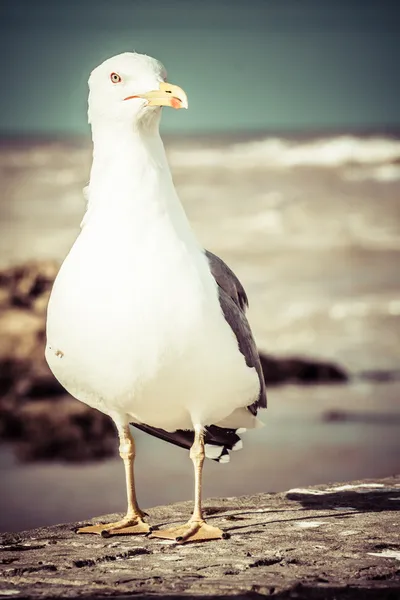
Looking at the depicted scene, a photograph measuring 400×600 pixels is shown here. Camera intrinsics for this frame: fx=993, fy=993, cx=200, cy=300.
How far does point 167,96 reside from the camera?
5.03 m

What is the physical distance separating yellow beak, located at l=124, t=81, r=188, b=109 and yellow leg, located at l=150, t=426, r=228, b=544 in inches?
67.5

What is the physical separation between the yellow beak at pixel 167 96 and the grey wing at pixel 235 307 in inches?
33.1

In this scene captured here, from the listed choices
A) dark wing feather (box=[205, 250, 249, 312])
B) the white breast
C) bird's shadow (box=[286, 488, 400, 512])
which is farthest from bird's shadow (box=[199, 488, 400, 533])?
dark wing feather (box=[205, 250, 249, 312])

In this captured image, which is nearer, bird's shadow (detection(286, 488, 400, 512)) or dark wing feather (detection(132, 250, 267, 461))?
dark wing feather (detection(132, 250, 267, 461))

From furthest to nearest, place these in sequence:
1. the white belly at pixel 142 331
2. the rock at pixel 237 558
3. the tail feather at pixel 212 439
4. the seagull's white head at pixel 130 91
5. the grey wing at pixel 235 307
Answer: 1. the tail feather at pixel 212 439
2. the grey wing at pixel 235 307
3. the seagull's white head at pixel 130 91
4. the white belly at pixel 142 331
5. the rock at pixel 237 558

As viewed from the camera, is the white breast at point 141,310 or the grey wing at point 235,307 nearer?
the white breast at point 141,310

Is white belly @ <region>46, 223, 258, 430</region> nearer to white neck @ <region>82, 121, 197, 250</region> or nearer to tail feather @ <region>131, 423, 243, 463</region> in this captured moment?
white neck @ <region>82, 121, 197, 250</region>

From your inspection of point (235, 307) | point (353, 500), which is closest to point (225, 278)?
point (235, 307)

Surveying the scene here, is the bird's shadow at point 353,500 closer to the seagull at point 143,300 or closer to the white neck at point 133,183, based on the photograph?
the seagull at point 143,300

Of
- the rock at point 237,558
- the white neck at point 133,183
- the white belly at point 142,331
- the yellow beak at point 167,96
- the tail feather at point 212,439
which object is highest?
the yellow beak at point 167,96

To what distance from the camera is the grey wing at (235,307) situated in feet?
17.3

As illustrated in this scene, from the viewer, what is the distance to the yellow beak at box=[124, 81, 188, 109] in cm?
499

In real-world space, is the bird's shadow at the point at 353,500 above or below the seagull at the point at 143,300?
below

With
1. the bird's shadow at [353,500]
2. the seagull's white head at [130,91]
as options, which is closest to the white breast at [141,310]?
the seagull's white head at [130,91]
